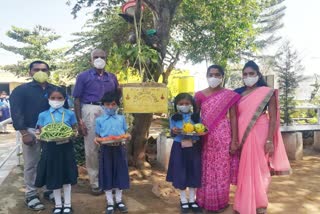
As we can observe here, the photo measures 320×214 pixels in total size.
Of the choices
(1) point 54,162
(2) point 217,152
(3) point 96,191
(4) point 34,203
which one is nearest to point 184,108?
(2) point 217,152

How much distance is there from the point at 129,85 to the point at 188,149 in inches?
41.1

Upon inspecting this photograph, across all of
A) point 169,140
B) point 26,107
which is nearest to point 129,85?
point 26,107

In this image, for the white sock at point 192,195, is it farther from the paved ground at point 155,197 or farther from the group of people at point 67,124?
the group of people at point 67,124

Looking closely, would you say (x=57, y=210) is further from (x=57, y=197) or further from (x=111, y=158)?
(x=111, y=158)

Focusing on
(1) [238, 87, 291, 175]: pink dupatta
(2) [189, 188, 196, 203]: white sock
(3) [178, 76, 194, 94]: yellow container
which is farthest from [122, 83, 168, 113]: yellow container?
(3) [178, 76, 194, 94]: yellow container

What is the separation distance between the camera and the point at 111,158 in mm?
3891

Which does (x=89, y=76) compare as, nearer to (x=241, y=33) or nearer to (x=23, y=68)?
(x=241, y=33)

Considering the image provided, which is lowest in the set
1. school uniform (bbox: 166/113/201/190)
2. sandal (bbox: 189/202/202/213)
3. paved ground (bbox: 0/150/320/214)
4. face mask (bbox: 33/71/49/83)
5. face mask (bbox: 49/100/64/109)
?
paved ground (bbox: 0/150/320/214)

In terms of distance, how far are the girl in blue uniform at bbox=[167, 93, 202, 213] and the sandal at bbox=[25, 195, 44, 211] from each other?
1.66m

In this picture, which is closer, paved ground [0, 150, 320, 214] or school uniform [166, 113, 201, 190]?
school uniform [166, 113, 201, 190]

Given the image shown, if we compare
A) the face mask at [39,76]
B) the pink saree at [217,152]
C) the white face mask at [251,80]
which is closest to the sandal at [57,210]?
the face mask at [39,76]

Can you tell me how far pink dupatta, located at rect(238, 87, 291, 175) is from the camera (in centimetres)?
363

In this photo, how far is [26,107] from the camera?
3957mm

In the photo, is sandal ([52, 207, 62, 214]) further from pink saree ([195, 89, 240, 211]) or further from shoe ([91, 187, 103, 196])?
pink saree ([195, 89, 240, 211])
